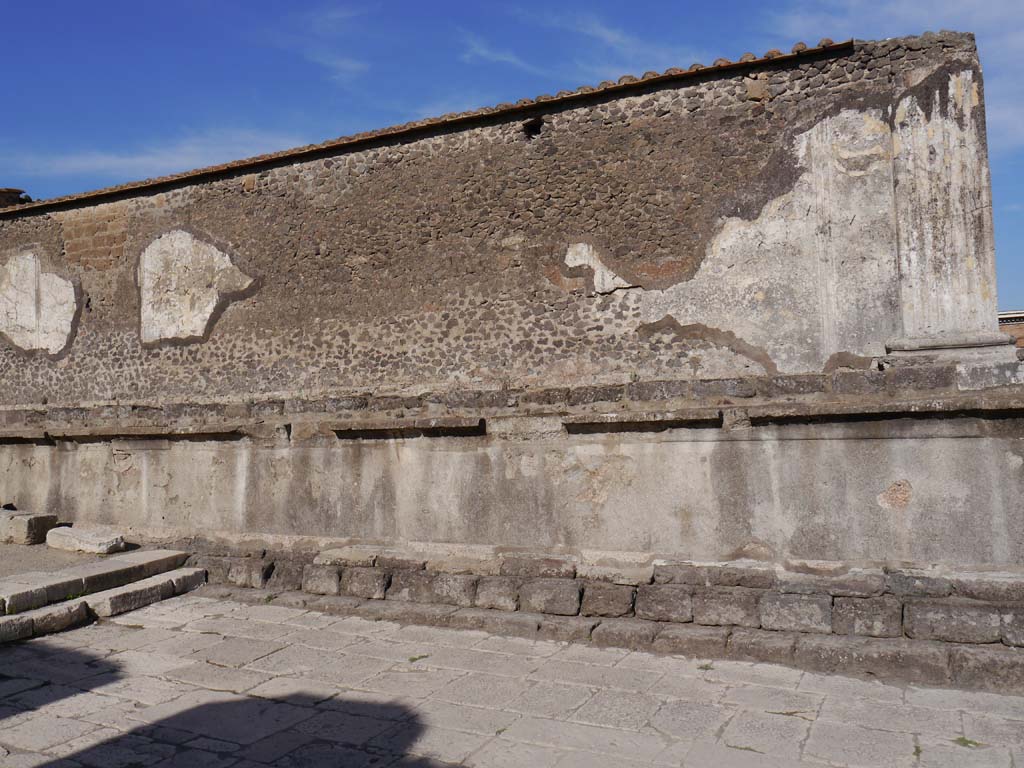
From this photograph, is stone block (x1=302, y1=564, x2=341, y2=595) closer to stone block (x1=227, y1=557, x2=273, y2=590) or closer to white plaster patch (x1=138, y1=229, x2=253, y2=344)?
stone block (x1=227, y1=557, x2=273, y2=590)

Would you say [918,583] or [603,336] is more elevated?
[603,336]

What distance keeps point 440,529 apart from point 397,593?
0.57 meters

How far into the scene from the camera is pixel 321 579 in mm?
6449

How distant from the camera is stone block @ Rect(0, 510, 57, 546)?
7863 mm

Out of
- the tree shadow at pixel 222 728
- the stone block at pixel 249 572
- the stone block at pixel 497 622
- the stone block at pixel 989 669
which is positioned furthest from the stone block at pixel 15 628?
the stone block at pixel 989 669

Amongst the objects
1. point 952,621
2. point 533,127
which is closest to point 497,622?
point 952,621

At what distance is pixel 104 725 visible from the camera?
4.04 m

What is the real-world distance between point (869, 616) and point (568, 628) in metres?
1.80

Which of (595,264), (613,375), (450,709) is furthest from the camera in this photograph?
(595,264)

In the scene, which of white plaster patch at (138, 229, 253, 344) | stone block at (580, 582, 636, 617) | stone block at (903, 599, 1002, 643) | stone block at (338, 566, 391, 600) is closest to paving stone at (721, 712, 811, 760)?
stone block at (903, 599, 1002, 643)

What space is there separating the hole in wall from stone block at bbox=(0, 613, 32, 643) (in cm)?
580

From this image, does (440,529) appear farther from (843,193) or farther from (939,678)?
(843,193)

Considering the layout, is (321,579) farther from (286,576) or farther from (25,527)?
(25,527)

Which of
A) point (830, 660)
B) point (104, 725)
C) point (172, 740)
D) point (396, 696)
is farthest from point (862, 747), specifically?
point (104, 725)
